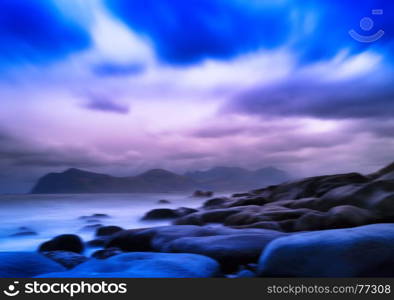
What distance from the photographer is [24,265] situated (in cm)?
194

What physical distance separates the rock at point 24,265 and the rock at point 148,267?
240mm

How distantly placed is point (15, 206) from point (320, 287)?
3647 millimetres

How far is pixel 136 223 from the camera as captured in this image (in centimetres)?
414

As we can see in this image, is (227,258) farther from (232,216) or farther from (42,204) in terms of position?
(42,204)

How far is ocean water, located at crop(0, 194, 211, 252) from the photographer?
10.5 feet

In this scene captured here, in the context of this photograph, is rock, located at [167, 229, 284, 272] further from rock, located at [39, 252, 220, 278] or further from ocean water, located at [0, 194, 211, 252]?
ocean water, located at [0, 194, 211, 252]

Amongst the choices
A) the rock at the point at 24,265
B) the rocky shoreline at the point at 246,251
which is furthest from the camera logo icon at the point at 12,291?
the rock at the point at 24,265

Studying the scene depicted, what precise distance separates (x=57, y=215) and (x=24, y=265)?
94.2 inches

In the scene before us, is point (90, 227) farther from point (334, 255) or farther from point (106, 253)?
point (334, 255)

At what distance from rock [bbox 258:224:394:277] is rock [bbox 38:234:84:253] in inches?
68.9

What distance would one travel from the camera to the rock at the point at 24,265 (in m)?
1.86

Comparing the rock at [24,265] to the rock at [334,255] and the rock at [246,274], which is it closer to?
the rock at [246,274]

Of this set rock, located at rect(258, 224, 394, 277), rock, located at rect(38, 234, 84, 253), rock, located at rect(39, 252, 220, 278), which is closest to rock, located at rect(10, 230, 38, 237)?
rock, located at rect(38, 234, 84, 253)

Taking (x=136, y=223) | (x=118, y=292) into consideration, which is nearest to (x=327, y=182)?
(x=136, y=223)
